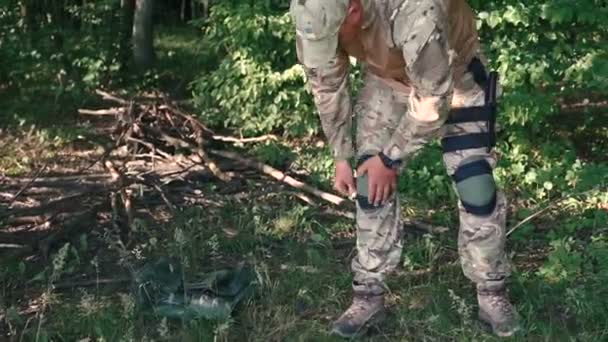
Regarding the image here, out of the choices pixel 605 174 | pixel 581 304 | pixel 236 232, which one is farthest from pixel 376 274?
pixel 605 174

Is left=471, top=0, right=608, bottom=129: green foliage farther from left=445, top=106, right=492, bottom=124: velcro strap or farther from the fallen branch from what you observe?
the fallen branch

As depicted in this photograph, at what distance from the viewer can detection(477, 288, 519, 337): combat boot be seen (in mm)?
3670

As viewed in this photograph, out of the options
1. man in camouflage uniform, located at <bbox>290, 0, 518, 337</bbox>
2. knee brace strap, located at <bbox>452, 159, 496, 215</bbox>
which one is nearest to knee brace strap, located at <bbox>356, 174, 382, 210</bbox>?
man in camouflage uniform, located at <bbox>290, 0, 518, 337</bbox>

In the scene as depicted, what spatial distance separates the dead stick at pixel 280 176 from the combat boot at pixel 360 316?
1455 mm

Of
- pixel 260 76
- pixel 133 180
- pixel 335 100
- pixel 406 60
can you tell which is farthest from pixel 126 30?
pixel 406 60

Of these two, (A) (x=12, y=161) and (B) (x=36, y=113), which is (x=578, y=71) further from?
(B) (x=36, y=113)

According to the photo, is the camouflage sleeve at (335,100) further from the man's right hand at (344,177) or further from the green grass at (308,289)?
the green grass at (308,289)

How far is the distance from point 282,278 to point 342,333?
60 cm

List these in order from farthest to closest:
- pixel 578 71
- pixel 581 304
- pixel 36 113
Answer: pixel 36 113 < pixel 578 71 < pixel 581 304

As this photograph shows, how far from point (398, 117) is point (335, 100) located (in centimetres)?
34

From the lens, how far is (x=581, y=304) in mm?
3834

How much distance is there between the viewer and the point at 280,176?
567cm

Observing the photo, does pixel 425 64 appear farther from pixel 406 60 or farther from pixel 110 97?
pixel 110 97

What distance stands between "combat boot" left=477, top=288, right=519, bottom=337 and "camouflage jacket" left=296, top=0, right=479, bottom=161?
79 centimetres
